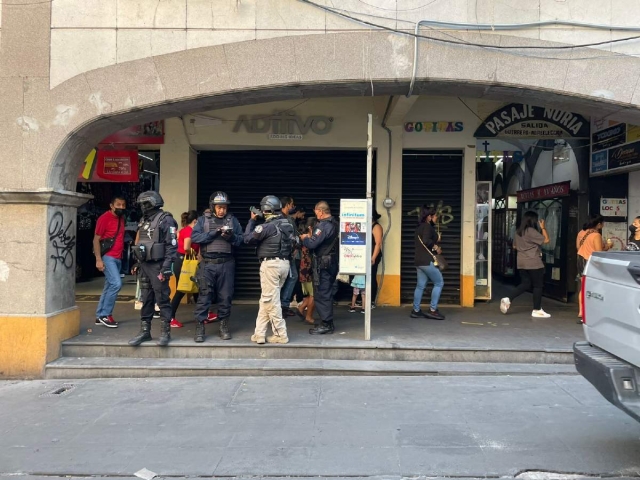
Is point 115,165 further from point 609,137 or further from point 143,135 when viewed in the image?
point 609,137

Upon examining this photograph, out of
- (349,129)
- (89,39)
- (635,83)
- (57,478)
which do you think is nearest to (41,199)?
(89,39)

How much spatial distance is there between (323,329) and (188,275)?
6.92ft

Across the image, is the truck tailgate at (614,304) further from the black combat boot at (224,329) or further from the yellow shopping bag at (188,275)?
the yellow shopping bag at (188,275)

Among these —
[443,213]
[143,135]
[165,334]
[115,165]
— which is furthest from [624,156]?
[115,165]

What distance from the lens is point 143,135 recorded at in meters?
9.12

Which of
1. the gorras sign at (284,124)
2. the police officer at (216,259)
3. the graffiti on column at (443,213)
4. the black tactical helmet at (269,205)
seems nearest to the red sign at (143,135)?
the gorras sign at (284,124)

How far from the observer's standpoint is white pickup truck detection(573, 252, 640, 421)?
319 centimetres

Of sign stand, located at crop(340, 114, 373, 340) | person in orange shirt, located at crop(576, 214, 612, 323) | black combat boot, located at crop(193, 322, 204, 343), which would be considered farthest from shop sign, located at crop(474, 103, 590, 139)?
black combat boot, located at crop(193, 322, 204, 343)

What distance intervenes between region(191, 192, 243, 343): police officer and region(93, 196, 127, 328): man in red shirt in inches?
61.5

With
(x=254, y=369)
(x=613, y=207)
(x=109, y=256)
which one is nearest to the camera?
(x=254, y=369)

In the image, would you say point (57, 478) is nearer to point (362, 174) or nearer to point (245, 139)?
point (245, 139)

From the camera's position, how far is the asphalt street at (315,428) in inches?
150

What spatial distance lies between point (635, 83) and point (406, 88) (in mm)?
2686

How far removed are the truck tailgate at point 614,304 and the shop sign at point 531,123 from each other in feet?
18.9
